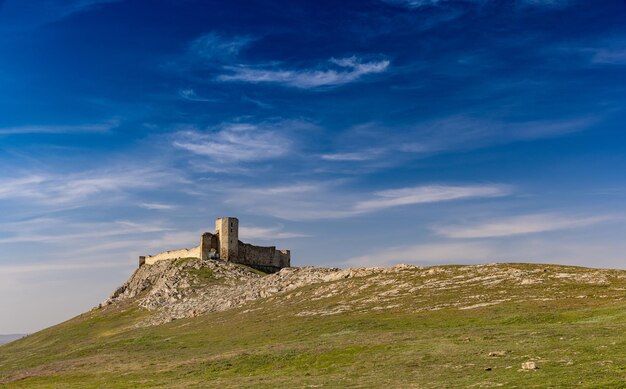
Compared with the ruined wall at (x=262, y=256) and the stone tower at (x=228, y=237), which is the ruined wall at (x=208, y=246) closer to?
the stone tower at (x=228, y=237)

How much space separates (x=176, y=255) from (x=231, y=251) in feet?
77.3

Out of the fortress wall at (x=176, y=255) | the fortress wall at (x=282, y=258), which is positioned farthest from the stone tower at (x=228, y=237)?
the fortress wall at (x=282, y=258)

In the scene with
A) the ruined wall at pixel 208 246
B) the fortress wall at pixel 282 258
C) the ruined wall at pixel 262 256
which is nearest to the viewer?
the ruined wall at pixel 208 246

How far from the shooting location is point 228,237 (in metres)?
171

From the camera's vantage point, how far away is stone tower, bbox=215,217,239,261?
170 m

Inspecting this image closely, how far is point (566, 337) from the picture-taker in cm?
4147

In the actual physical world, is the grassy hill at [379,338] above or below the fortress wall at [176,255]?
below

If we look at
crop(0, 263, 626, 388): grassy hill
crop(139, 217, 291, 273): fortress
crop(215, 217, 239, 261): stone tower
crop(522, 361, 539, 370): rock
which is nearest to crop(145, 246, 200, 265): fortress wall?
crop(139, 217, 291, 273): fortress

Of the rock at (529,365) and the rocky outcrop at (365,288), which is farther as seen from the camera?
the rocky outcrop at (365,288)

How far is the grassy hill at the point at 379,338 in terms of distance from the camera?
35375mm

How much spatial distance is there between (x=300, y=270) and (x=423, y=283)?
41.7 metres

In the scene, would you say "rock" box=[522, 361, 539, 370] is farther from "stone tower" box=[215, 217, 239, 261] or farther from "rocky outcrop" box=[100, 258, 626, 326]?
"stone tower" box=[215, 217, 239, 261]

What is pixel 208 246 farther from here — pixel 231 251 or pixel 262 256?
pixel 262 256

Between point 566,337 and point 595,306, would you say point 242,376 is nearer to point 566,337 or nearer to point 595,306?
point 566,337
